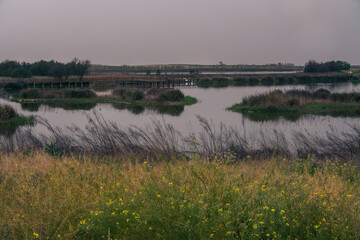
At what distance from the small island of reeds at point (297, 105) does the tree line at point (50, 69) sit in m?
59.5

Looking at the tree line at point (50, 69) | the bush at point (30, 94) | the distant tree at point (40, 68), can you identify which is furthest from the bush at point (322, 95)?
the distant tree at point (40, 68)

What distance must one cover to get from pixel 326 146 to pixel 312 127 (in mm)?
12947

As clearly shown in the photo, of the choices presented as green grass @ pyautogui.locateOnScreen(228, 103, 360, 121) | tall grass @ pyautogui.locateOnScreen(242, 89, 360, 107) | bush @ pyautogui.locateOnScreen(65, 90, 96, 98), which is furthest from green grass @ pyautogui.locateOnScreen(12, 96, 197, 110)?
green grass @ pyautogui.locateOnScreen(228, 103, 360, 121)

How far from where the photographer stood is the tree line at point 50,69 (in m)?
88.7

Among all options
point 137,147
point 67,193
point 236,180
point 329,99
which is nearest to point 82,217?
point 67,193

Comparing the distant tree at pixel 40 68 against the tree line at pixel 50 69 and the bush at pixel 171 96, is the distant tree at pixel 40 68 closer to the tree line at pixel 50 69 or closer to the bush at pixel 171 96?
the tree line at pixel 50 69

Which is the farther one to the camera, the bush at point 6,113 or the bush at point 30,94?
the bush at point 30,94

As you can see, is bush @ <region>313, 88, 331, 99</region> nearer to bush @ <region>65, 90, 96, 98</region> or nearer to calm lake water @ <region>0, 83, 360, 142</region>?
calm lake water @ <region>0, 83, 360, 142</region>

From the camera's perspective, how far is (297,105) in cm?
3759

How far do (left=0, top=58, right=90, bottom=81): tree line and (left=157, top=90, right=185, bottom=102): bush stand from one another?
1920 inches

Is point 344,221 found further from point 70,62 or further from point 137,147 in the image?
point 70,62

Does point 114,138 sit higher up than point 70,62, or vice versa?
point 70,62

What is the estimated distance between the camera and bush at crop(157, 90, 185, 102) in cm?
4621

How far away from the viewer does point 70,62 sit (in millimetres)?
91562
